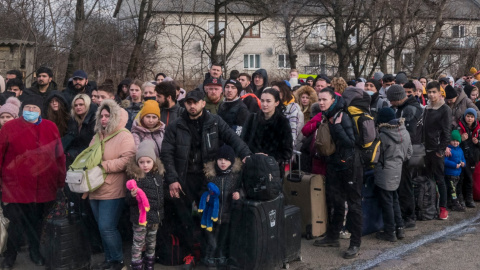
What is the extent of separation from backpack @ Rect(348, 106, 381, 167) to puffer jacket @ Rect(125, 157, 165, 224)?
2496 millimetres

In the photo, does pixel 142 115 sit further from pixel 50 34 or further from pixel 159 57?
pixel 159 57

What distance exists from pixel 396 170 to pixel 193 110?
295 cm

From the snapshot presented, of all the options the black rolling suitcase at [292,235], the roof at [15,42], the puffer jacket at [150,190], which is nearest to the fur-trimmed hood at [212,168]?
the puffer jacket at [150,190]

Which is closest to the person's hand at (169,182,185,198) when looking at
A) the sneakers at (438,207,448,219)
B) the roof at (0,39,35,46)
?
the sneakers at (438,207,448,219)

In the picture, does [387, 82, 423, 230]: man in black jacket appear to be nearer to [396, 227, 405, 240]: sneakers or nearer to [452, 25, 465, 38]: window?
[396, 227, 405, 240]: sneakers

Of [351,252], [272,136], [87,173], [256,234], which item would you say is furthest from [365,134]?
[87,173]

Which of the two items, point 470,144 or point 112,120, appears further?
point 470,144

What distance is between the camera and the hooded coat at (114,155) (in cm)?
578

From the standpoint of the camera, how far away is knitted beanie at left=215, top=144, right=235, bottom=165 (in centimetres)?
579

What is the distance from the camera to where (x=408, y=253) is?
665 cm

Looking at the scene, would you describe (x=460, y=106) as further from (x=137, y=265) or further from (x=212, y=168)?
(x=137, y=265)

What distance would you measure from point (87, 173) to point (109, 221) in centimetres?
59

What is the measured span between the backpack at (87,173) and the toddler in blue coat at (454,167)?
5769 millimetres

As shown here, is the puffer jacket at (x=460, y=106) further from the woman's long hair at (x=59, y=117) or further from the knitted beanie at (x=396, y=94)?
the woman's long hair at (x=59, y=117)
